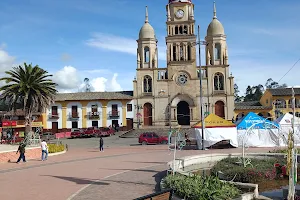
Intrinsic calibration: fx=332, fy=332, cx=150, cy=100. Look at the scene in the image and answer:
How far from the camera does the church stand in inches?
2008

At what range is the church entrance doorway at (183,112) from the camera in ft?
171

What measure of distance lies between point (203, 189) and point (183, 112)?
4337cm

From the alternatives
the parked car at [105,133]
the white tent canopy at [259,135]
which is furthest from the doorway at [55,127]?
the white tent canopy at [259,135]

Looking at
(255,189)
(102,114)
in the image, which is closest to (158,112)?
(102,114)

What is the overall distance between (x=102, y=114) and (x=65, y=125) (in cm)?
627

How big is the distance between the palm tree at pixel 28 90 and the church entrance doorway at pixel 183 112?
24.2 metres

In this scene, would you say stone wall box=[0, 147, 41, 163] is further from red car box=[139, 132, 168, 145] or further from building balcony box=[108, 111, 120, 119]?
building balcony box=[108, 111, 120, 119]

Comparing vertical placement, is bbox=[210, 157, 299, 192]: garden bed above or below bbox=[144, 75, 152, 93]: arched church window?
below

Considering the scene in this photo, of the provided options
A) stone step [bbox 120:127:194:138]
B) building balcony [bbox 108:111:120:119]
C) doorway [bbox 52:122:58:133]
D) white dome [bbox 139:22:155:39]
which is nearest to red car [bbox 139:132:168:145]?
stone step [bbox 120:127:194:138]

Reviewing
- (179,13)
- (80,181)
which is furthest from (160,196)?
(179,13)

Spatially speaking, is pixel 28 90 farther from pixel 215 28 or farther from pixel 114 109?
pixel 215 28

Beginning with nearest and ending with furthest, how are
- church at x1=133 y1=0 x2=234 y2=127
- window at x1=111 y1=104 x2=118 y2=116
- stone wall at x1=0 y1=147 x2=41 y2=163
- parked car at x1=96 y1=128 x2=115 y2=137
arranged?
stone wall at x1=0 y1=147 x2=41 y2=163, parked car at x1=96 y1=128 x2=115 y2=137, church at x1=133 y1=0 x2=234 y2=127, window at x1=111 y1=104 x2=118 y2=116

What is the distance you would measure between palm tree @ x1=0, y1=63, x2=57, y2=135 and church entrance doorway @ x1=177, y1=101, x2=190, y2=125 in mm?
24162

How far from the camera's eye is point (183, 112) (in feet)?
171
